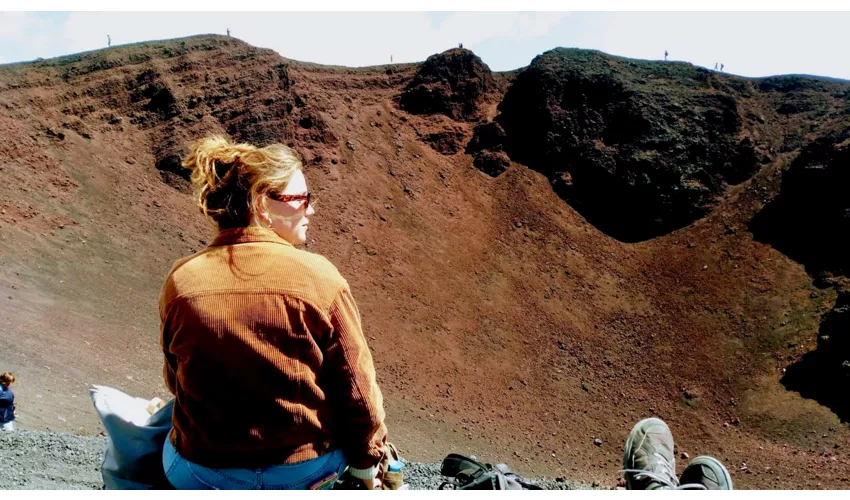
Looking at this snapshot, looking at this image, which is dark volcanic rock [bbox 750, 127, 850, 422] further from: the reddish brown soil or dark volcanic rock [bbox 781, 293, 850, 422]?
the reddish brown soil

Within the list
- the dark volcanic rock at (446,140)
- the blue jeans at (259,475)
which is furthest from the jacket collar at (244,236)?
the dark volcanic rock at (446,140)

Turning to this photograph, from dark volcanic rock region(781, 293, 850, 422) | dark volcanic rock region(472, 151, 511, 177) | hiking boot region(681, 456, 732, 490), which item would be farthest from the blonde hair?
dark volcanic rock region(472, 151, 511, 177)

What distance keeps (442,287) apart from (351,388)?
1616 centimetres

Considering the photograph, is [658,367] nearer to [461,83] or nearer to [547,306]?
[547,306]

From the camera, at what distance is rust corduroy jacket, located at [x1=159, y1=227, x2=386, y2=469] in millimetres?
2100

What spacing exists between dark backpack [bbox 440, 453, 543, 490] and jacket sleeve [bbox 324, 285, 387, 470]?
A: 91 centimetres

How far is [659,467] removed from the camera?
375 cm

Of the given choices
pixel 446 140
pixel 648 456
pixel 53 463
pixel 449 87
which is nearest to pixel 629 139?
pixel 446 140

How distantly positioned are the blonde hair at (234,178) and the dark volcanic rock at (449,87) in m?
24.8

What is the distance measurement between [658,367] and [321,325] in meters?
16.3

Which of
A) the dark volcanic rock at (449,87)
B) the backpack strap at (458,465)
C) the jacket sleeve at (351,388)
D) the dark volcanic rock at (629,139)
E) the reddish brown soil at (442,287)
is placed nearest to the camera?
the jacket sleeve at (351,388)

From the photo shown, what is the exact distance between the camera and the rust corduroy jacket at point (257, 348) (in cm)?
210

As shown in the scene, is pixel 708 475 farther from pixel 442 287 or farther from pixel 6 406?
pixel 442 287

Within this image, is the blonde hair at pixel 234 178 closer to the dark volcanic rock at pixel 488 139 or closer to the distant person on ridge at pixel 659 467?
the distant person on ridge at pixel 659 467
